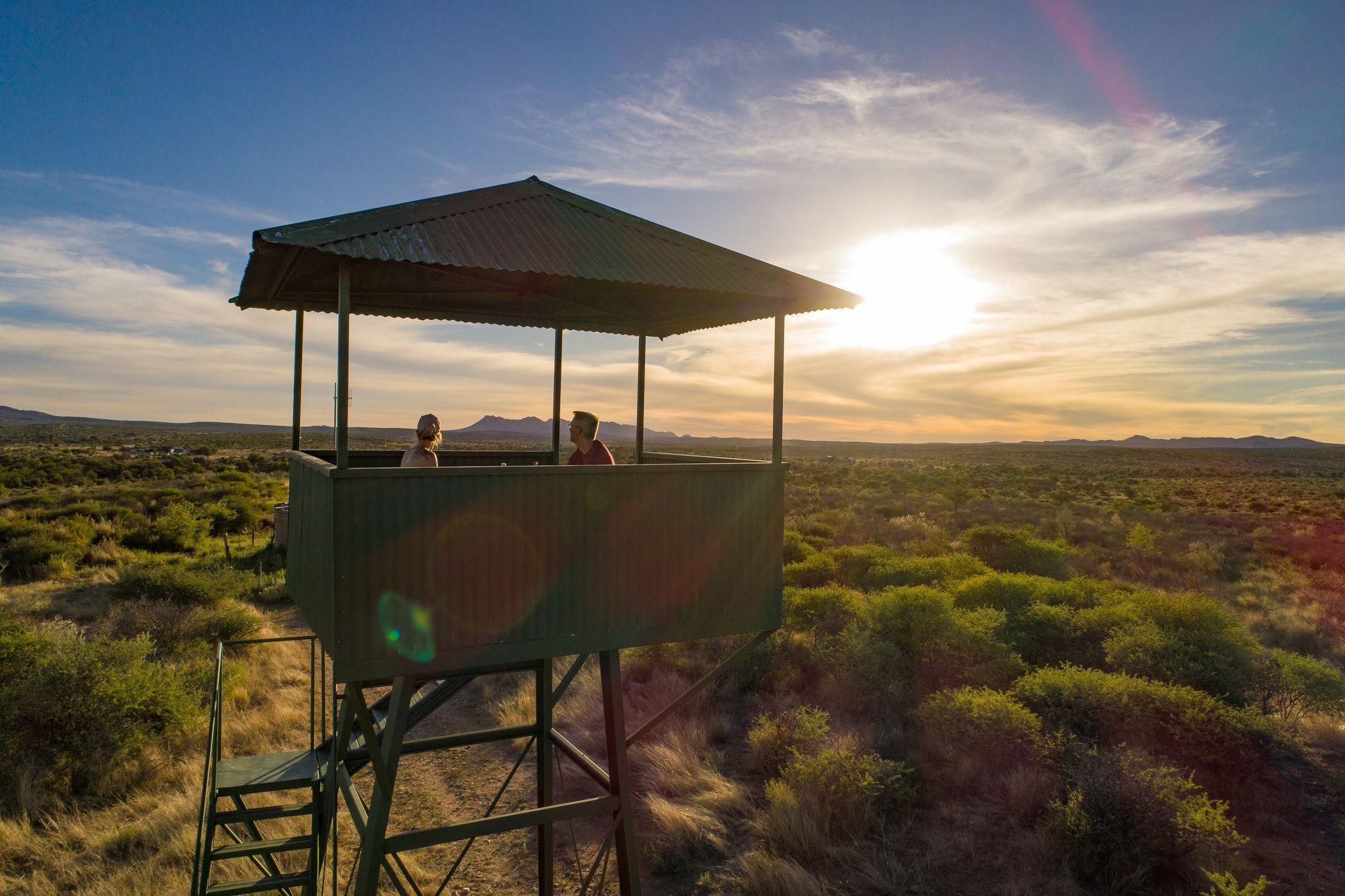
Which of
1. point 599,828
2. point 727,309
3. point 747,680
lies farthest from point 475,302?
point 747,680

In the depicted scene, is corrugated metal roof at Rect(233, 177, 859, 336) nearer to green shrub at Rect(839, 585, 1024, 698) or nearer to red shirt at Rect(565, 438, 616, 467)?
red shirt at Rect(565, 438, 616, 467)

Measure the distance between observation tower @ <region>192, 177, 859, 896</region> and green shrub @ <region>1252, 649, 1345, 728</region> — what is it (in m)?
7.21

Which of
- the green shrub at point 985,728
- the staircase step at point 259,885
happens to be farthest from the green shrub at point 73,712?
the green shrub at point 985,728

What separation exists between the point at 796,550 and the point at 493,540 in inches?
558

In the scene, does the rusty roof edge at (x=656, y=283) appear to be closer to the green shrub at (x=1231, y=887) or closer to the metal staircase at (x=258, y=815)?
the metal staircase at (x=258, y=815)

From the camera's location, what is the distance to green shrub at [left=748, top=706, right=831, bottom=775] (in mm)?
9141

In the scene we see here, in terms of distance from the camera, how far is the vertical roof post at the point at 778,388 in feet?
22.0

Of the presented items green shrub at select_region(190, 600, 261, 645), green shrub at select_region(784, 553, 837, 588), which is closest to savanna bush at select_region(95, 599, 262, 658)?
green shrub at select_region(190, 600, 261, 645)

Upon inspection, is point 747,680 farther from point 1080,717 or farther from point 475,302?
point 475,302

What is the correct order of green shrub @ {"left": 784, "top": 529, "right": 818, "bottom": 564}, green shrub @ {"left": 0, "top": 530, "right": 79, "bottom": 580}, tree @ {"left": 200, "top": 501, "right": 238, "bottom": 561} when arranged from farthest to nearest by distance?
tree @ {"left": 200, "top": 501, "right": 238, "bottom": 561} < green shrub @ {"left": 784, "top": 529, "right": 818, "bottom": 564} < green shrub @ {"left": 0, "top": 530, "right": 79, "bottom": 580}

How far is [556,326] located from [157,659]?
8.64m

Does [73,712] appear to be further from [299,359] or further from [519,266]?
[519,266]

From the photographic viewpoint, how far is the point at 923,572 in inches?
611

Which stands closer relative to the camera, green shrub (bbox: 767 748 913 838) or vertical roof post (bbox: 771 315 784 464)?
vertical roof post (bbox: 771 315 784 464)
